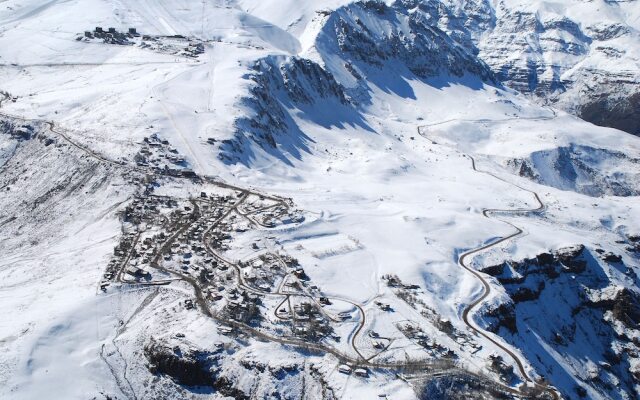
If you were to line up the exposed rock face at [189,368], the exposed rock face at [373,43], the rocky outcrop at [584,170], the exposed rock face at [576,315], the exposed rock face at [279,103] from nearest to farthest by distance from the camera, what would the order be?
the exposed rock face at [189,368] < the exposed rock face at [576,315] < the exposed rock face at [279,103] < the rocky outcrop at [584,170] < the exposed rock face at [373,43]

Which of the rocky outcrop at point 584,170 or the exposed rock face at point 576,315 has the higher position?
the exposed rock face at point 576,315

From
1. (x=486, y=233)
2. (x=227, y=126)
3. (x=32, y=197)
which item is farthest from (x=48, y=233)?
(x=486, y=233)

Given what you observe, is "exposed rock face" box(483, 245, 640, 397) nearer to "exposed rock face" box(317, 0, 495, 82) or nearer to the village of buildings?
the village of buildings

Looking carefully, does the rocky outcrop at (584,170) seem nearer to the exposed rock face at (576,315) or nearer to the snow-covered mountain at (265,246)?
the snow-covered mountain at (265,246)

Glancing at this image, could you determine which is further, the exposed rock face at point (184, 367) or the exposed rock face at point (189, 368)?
the exposed rock face at point (184, 367)

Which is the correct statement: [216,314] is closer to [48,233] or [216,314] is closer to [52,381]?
[52,381]

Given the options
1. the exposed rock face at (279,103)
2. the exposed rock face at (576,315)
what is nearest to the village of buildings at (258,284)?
the exposed rock face at (576,315)

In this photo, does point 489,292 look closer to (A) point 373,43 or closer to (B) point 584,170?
(B) point 584,170
